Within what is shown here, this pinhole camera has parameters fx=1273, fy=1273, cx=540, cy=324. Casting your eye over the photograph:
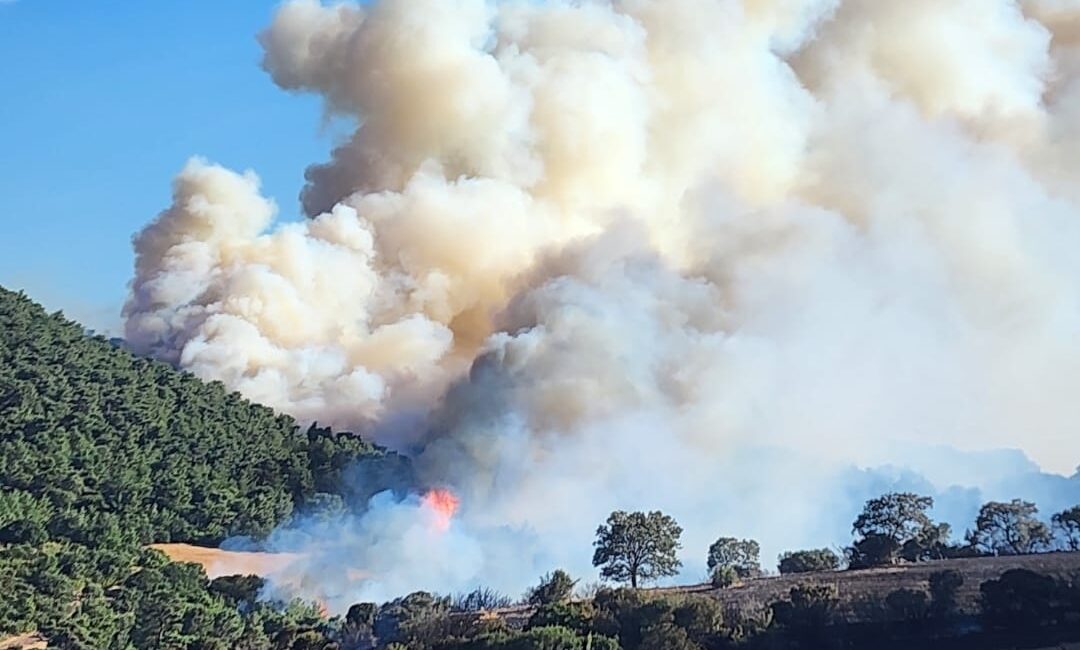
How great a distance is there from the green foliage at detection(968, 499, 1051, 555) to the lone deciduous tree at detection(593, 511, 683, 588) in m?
9.86

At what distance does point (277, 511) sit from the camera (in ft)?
174

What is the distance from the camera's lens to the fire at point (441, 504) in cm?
4728

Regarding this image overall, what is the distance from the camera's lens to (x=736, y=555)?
3897 cm

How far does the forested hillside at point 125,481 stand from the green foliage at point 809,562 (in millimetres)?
14395

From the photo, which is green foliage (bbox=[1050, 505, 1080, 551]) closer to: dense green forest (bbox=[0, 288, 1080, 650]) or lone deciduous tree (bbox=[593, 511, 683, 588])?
dense green forest (bbox=[0, 288, 1080, 650])

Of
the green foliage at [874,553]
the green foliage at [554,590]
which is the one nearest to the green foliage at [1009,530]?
the green foliage at [874,553]

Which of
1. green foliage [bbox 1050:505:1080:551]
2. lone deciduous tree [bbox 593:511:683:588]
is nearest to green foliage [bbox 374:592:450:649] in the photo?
lone deciduous tree [bbox 593:511:683:588]

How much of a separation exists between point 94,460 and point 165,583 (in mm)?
16103

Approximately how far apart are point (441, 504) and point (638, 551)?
1324cm

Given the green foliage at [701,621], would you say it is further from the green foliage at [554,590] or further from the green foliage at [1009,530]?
the green foliage at [1009,530]

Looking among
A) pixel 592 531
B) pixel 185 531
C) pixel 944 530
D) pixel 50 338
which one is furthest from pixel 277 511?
pixel 944 530

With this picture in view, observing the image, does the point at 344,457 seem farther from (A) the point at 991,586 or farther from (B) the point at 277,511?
(A) the point at 991,586

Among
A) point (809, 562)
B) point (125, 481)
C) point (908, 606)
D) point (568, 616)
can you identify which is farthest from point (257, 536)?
point (908, 606)

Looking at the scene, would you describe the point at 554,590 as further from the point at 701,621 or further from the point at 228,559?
the point at 228,559
